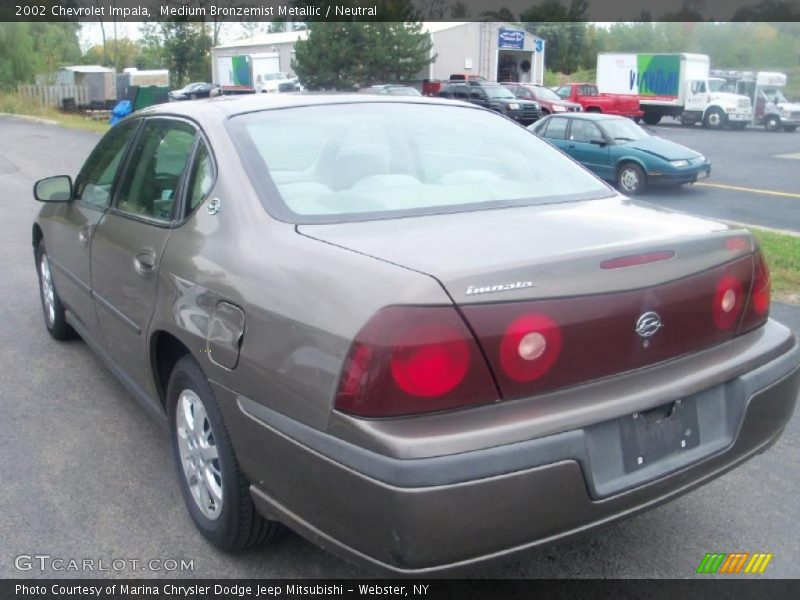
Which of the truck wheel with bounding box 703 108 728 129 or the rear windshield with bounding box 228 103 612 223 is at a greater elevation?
the rear windshield with bounding box 228 103 612 223

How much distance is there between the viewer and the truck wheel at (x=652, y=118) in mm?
37713

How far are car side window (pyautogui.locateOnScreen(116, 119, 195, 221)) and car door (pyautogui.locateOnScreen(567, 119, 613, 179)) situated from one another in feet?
40.4

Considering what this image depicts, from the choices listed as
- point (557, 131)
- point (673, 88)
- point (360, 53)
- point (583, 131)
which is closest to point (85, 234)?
point (583, 131)

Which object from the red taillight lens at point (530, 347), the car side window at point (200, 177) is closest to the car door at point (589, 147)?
the car side window at point (200, 177)

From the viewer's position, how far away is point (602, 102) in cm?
3372

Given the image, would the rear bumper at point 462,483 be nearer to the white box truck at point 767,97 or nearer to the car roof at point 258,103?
the car roof at point 258,103

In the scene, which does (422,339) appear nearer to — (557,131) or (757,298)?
(757,298)

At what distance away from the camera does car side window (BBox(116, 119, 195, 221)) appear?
3.44 m

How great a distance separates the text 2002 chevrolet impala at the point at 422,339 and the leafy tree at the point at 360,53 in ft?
152

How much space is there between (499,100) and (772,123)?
1173cm

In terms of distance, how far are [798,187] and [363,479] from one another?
1665cm

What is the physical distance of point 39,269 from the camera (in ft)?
18.7

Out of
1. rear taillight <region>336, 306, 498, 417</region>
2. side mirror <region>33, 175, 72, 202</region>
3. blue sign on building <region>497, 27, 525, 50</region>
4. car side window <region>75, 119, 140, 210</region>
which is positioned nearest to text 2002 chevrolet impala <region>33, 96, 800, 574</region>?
rear taillight <region>336, 306, 498, 417</region>

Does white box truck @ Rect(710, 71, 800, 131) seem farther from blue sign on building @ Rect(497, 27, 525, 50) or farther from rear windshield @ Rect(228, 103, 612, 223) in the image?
rear windshield @ Rect(228, 103, 612, 223)
